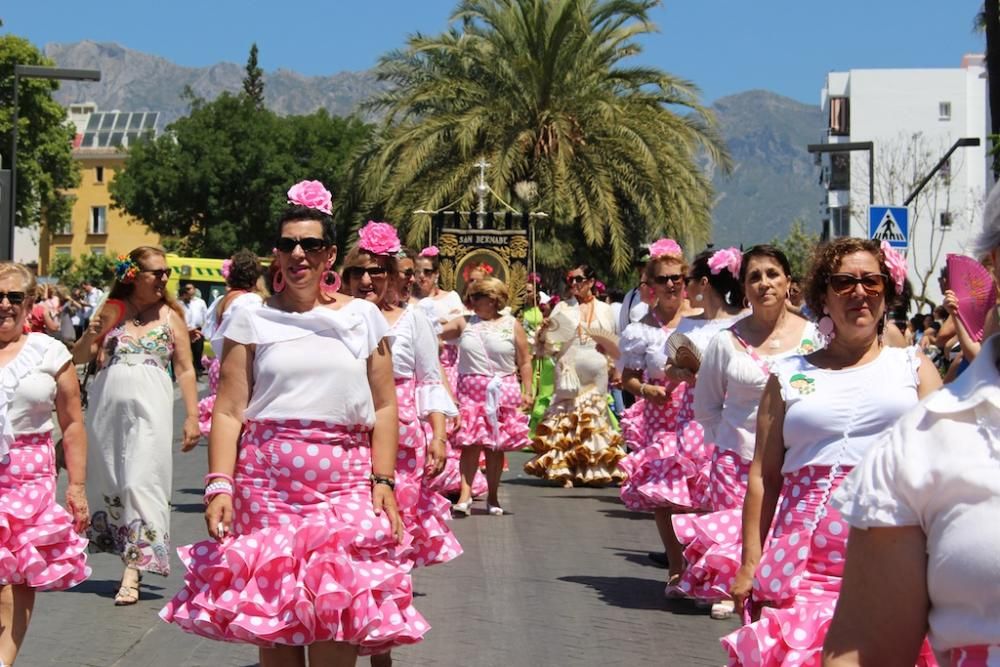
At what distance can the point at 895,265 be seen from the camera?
210 inches

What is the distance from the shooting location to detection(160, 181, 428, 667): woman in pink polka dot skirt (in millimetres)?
5406

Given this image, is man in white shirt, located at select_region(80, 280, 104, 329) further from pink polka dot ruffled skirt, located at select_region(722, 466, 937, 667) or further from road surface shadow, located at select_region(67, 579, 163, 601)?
pink polka dot ruffled skirt, located at select_region(722, 466, 937, 667)

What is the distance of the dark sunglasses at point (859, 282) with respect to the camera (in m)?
5.15

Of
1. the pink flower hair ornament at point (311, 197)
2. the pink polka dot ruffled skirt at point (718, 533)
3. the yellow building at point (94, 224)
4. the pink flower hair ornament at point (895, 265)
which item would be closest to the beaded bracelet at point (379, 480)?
the pink flower hair ornament at point (311, 197)

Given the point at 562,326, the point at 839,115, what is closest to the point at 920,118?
the point at 839,115

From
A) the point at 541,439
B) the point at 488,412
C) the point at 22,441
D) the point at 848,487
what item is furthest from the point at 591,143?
the point at 848,487

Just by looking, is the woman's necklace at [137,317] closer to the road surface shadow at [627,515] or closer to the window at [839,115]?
the road surface shadow at [627,515]

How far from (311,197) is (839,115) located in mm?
98127

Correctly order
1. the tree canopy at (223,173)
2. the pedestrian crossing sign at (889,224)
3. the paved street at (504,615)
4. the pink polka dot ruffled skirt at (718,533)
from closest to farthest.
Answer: the pink polka dot ruffled skirt at (718,533) < the paved street at (504,615) < the pedestrian crossing sign at (889,224) < the tree canopy at (223,173)

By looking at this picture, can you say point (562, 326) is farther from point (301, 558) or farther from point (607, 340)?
point (301, 558)

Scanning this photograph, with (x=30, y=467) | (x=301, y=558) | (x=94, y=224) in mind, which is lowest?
(x=301, y=558)

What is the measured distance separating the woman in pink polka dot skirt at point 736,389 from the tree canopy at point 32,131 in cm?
5351

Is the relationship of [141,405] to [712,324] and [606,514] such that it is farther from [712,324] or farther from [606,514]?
[606,514]

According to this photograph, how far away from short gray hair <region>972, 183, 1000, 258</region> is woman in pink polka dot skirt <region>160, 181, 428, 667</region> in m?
3.27
